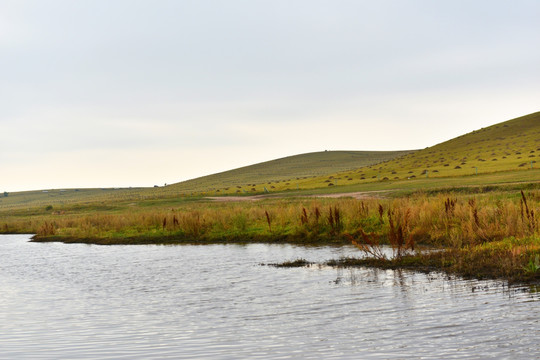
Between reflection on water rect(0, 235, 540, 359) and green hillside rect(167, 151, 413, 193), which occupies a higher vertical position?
green hillside rect(167, 151, 413, 193)

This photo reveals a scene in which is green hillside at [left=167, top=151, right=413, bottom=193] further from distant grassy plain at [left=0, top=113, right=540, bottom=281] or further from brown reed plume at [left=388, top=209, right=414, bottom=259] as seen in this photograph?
brown reed plume at [left=388, top=209, right=414, bottom=259]

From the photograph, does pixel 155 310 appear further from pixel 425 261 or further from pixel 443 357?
pixel 425 261

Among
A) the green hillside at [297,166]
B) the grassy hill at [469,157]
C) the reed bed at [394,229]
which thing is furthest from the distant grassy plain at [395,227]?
the green hillside at [297,166]

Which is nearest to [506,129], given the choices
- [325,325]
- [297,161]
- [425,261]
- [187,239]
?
[297,161]

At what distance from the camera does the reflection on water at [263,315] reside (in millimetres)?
7875

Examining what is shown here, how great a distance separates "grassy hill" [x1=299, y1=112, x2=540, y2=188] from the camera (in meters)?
67.5

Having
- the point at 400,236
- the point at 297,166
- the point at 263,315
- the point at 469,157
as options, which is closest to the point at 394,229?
the point at 400,236

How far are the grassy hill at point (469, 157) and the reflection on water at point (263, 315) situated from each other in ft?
159

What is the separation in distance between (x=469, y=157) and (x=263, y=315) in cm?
8088

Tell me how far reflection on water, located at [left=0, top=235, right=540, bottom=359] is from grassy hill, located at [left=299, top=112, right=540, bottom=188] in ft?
159

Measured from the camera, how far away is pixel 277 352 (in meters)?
7.77

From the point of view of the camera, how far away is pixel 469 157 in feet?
278

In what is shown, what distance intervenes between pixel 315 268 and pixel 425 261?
317 centimetres

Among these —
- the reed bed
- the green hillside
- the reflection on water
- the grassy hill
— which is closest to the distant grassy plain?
the reed bed
